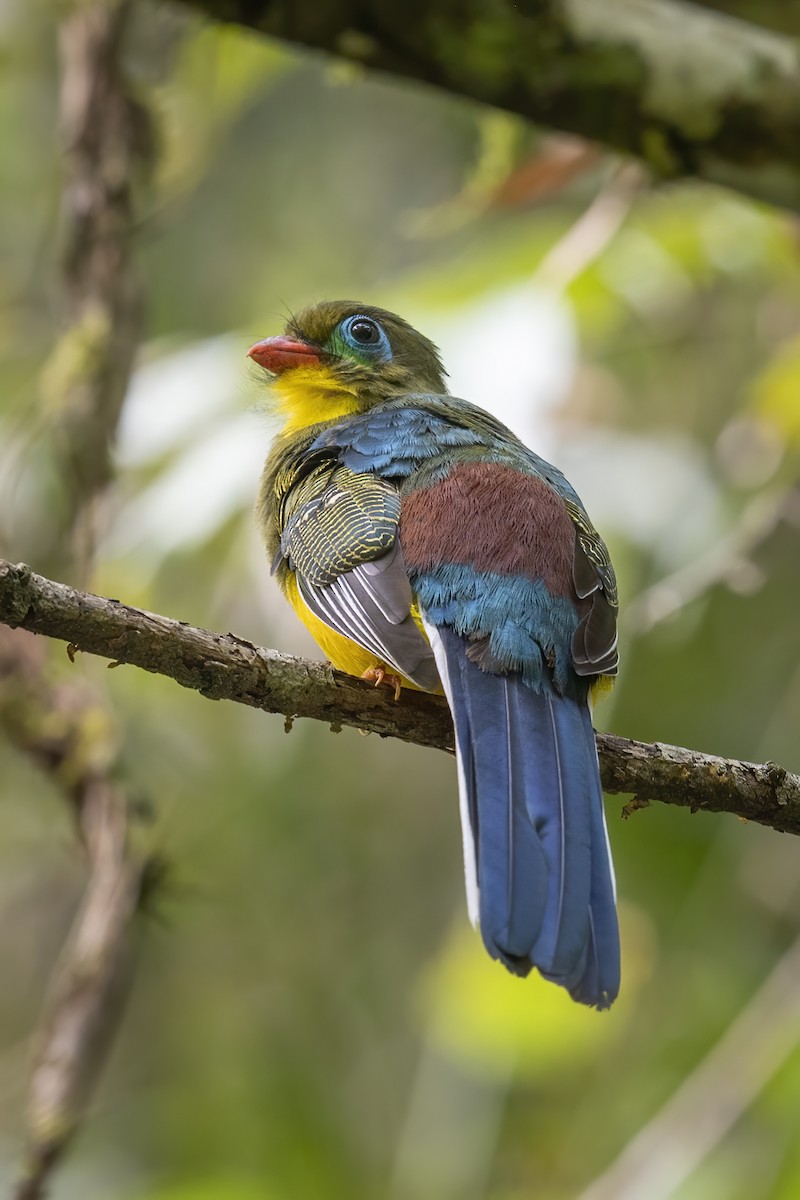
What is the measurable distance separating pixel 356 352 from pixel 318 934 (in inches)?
118

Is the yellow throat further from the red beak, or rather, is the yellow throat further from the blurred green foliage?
Result: the blurred green foliage

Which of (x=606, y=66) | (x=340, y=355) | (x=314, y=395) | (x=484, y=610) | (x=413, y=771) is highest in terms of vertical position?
(x=606, y=66)

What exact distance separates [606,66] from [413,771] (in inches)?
131

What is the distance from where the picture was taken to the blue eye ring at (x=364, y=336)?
12.8 feet

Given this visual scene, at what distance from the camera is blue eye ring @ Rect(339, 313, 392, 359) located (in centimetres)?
390

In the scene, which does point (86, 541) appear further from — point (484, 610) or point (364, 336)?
point (484, 610)

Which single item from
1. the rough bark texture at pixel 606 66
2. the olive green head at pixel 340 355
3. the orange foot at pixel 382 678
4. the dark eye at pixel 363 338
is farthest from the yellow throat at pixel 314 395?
the orange foot at pixel 382 678

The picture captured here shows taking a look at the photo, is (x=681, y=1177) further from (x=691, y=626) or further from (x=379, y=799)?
(x=379, y=799)

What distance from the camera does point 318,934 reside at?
6027 mm

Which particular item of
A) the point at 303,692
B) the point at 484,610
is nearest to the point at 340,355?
the point at 484,610

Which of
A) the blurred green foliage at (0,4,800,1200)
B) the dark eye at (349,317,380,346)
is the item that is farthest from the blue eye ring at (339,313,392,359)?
the blurred green foliage at (0,4,800,1200)

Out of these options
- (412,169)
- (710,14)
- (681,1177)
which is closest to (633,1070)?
(681,1177)

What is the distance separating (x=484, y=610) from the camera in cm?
270

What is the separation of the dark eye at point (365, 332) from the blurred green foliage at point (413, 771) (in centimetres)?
31
